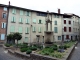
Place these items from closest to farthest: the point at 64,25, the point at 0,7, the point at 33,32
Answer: the point at 0,7 < the point at 33,32 < the point at 64,25

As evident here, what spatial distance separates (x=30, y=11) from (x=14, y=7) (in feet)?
19.8

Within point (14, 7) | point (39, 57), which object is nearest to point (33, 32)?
point (14, 7)

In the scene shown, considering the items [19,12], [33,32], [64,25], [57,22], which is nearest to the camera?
[19,12]

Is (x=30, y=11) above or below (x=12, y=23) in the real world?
above

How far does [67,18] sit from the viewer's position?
176 ft

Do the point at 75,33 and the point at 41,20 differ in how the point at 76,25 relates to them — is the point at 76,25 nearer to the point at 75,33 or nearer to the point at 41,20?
the point at 75,33

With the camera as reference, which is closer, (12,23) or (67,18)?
(12,23)

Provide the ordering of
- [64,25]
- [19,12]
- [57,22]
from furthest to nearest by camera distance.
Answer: [64,25]
[57,22]
[19,12]

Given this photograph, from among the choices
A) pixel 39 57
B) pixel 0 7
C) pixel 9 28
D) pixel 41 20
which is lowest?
pixel 39 57

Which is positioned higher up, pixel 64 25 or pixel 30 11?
pixel 30 11

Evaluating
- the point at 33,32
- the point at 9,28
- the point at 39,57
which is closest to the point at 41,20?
the point at 33,32

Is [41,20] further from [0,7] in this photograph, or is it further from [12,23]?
[0,7]

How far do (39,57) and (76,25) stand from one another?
52350mm

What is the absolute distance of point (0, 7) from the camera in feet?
121
